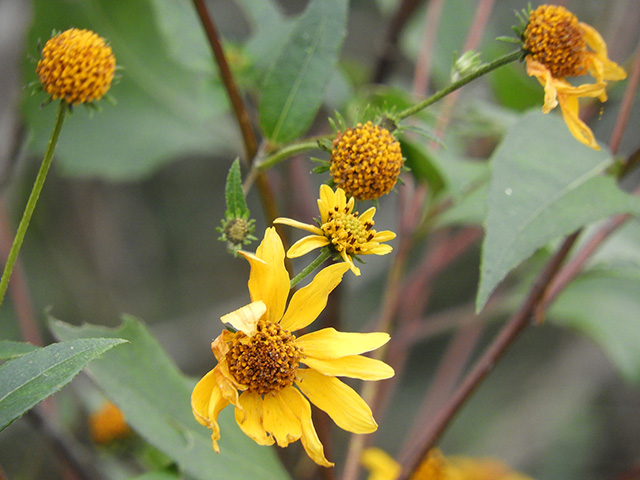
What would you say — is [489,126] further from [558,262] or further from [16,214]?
[16,214]

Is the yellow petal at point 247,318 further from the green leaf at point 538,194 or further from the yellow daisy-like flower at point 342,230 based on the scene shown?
the green leaf at point 538,194

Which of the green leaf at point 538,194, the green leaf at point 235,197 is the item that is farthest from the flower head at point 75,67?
the green leaf at point 538,194

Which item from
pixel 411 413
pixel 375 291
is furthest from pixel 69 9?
pixel 411 413

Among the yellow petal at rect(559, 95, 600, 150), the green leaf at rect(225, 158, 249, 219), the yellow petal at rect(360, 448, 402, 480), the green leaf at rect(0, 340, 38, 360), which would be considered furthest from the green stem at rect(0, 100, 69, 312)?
the yellow petal at rect(360, 448, 402, 480)

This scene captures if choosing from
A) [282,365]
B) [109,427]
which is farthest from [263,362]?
[109,427]

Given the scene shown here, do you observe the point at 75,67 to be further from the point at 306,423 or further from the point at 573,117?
the point at 573,117

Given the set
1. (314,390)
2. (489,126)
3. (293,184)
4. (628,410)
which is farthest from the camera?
(628,410)

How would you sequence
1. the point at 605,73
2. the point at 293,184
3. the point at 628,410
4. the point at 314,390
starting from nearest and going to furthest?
the point at 314,390
the point at 605,73
the point at 293,184
the point at 628,410
